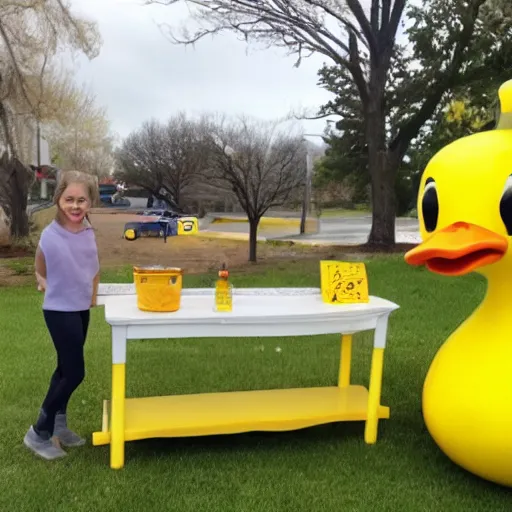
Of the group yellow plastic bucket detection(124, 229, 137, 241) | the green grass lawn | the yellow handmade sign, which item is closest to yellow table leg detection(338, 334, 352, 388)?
the green grass lawn

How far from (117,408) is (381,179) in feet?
25.8

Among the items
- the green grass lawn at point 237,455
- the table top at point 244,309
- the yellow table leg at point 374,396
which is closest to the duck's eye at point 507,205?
the table top at point 244,309

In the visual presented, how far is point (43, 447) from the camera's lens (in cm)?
247

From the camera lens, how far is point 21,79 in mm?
7883

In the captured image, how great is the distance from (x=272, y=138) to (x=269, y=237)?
1420 mm

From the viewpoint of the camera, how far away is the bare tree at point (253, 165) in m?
7.73

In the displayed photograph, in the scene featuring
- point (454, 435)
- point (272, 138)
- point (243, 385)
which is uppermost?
point (272, 138)

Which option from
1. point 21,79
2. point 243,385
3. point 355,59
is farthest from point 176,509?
point 355,59

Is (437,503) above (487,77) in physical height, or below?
below

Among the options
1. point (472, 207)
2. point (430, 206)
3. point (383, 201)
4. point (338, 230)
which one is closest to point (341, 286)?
point (430, 206)

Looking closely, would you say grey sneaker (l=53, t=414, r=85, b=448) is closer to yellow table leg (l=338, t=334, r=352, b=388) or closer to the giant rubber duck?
yellow table leg (l=338, t=334, r=352, b=388)

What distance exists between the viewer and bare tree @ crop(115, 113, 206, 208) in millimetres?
6926

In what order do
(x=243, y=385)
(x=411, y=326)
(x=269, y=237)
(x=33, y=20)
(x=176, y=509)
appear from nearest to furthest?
(x=176, y=509), (x=243, y=385), (x=411, y=326), (x=33, y=20), (x=269, y=237)

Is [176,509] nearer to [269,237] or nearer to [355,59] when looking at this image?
[269,237]
